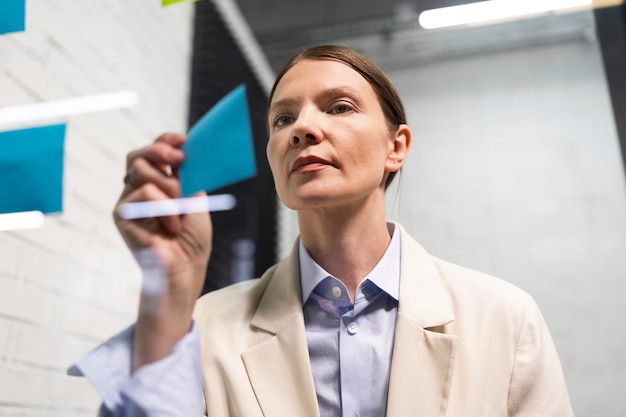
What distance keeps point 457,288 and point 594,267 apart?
466 millimetres

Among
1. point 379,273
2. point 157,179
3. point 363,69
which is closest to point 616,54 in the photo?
point 363,69

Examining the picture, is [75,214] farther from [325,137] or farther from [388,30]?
[388,30]

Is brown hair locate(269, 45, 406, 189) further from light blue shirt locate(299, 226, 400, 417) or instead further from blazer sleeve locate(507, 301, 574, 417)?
blazer sleeve locate(507, 301, 574, 417)

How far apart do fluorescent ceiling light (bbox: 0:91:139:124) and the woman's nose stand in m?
0.44

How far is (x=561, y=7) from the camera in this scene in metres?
1.15

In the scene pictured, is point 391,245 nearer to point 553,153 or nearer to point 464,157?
point 464,157

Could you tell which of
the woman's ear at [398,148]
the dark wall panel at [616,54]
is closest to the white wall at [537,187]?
the dark wall panel at [616,54]

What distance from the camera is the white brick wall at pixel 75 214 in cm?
85

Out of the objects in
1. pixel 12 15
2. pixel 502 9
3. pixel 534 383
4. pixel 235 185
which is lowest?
pixel 534 383

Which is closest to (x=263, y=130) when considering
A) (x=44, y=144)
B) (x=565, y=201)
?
(x=44, y=144)

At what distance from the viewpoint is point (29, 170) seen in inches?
27.0

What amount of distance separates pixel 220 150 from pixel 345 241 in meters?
0.32

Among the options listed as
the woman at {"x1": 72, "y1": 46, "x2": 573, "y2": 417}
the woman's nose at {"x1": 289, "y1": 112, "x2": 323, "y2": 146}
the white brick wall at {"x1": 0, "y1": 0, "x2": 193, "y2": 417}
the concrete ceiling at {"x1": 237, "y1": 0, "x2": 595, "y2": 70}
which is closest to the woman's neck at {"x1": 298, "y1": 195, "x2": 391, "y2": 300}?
the woman at {"x1": 72, "y1": 46, "x2": 573, "y2": 417}

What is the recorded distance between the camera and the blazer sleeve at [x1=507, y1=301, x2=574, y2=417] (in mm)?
682
